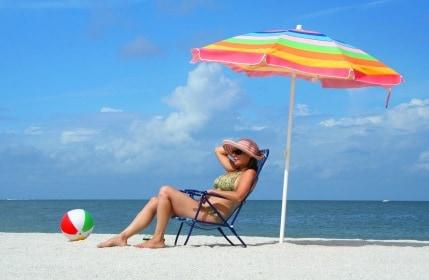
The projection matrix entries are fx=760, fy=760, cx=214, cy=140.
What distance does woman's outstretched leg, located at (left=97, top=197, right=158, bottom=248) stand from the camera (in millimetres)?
6781

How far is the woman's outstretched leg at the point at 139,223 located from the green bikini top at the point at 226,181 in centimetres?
64

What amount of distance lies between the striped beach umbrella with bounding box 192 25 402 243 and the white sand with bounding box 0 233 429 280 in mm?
1014

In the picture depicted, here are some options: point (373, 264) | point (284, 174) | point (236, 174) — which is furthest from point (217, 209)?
point (373, 264)

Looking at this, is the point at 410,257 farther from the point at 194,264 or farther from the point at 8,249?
the point at 8,249

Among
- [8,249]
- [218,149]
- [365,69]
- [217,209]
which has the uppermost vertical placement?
[365,69]

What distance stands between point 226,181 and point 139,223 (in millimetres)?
909

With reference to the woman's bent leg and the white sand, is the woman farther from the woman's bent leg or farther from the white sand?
the white sand

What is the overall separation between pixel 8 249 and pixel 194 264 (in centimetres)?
224

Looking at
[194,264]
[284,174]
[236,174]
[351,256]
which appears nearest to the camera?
[194,264]

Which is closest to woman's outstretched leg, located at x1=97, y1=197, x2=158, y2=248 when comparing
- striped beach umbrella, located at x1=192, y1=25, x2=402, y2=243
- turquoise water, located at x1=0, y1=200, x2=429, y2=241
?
striped beach umbrella, located at x1=192, y1=25, x2=402, y2=243

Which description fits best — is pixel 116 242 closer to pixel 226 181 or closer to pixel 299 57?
pixel 226 181

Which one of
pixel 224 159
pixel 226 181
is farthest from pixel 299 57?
pixel 226 181

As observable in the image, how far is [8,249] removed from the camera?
23.3 ft

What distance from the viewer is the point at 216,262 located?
19.3 ft
